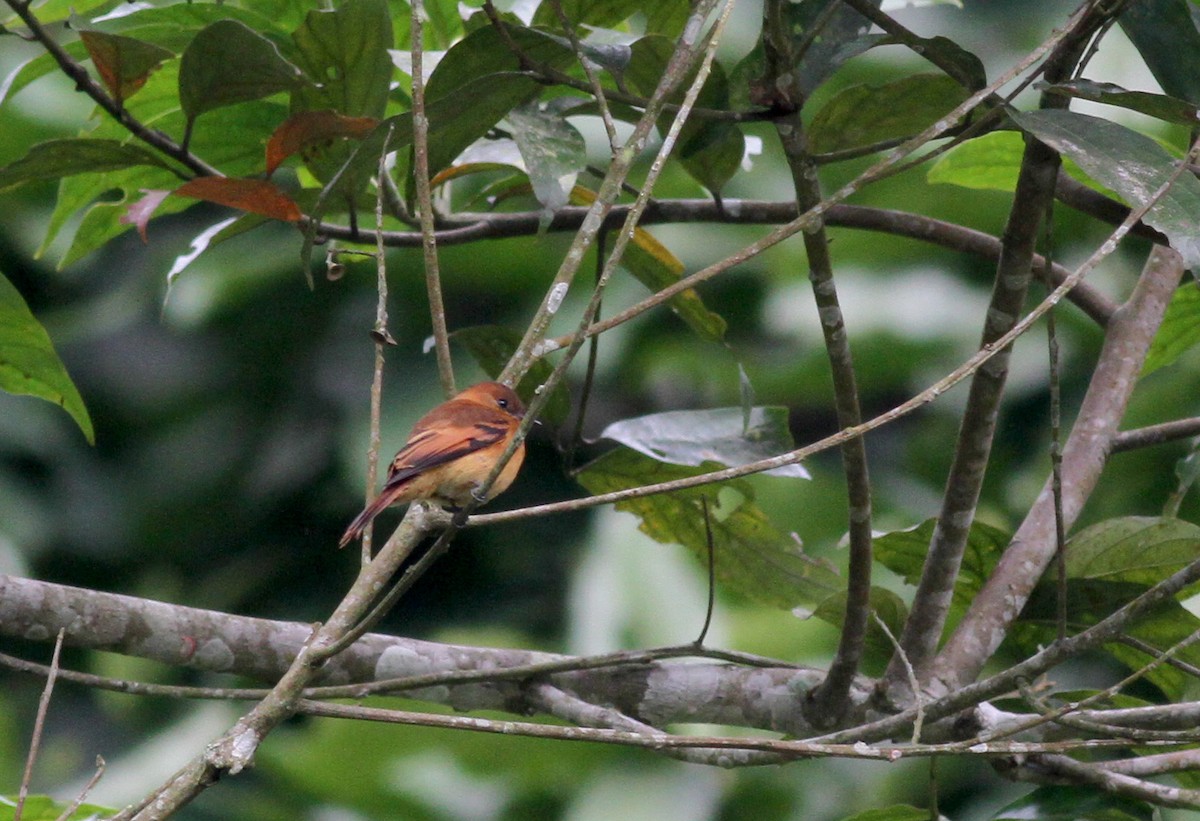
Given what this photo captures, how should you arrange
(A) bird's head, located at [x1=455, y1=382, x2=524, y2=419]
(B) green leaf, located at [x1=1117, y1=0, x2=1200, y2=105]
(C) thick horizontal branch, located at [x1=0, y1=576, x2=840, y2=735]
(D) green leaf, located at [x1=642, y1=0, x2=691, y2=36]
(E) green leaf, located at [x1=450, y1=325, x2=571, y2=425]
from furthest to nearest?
(A) bird's head, located at [x1=455, y1=382, x2=524, y2=419] < (E) green leaf, located at [x1=450, y1=325, x2=571, y2=425] < (D) green leaf, located at [x1=642, y1=0, x2=691, y2=36] < (C) thick horizontal branch, located at [x1=0, y1=576, x2=840, y2=735] < (B) green leaf, located at [x1=1117, y1=0, x2=1200, y2=105]

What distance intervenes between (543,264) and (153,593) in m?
1.92

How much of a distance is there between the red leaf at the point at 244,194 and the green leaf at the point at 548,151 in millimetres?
327

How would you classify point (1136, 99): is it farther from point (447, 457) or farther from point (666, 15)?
point (447, 457)

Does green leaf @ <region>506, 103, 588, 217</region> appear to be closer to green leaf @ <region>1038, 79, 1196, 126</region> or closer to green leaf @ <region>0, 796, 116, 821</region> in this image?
green leaf @ <region>1038, 79, 1196, 126</region>

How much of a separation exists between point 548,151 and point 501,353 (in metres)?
0.51

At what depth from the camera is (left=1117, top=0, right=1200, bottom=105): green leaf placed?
48.5 inches

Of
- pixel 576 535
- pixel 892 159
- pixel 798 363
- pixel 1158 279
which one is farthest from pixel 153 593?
pixel 892 159

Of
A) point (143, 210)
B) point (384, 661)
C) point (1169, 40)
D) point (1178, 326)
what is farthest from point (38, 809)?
point (1178, 326)

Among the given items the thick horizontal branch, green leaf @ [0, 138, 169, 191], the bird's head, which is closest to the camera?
the thick horizontal branch

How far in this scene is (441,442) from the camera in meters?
1.91

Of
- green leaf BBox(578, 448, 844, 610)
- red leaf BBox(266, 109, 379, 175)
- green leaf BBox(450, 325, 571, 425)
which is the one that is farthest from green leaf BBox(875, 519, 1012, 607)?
red leaf BBox(266, 109, 379, 175)

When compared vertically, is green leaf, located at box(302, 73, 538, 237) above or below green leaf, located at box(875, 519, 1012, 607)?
above

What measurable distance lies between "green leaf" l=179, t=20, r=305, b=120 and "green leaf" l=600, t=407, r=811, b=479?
585 mm

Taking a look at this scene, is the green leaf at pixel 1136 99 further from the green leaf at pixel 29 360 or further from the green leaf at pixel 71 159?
the green leaf at pixel 29 360
